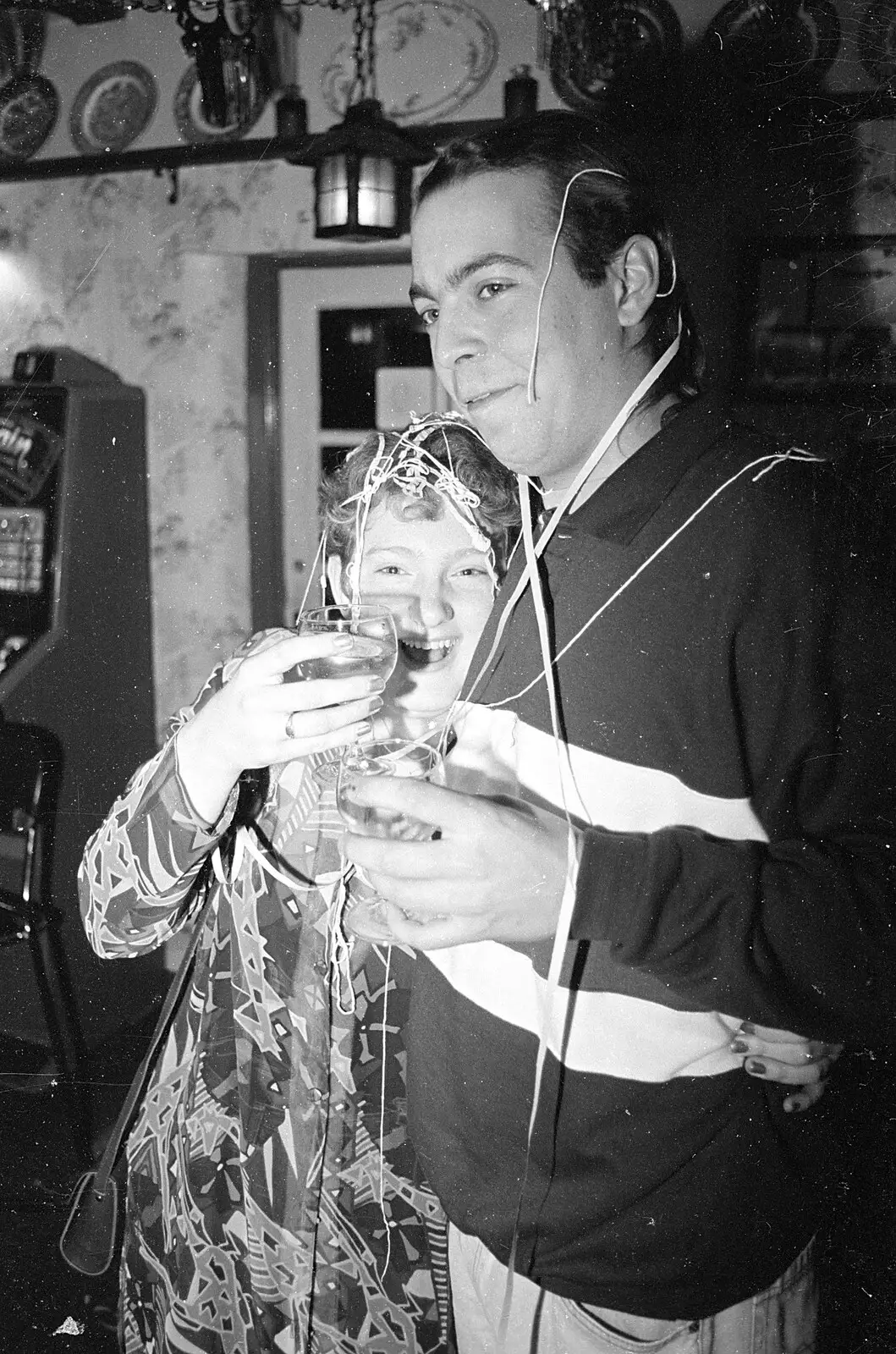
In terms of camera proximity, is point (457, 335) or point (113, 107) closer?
point (457, 335)

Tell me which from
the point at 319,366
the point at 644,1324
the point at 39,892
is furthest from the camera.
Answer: the point at 39,892

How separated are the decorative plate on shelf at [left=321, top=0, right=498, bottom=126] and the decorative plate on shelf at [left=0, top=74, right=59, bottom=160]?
472mm

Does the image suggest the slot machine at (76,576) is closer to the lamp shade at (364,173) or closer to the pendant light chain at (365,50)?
the lamp shade at (364,173)

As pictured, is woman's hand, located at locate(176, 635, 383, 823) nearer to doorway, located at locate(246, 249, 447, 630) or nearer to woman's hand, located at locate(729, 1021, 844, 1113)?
doorway, located at locate(246, 249, 447, 630)

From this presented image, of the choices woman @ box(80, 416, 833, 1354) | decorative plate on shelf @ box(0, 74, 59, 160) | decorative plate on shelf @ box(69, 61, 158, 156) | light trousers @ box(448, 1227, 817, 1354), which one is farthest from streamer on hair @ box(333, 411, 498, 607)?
light trousers @ box(448, 1227, 817, 1354)

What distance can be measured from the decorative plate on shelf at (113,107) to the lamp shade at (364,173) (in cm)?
28

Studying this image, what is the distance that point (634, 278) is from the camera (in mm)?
816

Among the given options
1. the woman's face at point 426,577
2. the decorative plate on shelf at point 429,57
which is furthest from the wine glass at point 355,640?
the decorative plate on shelf at point 429,57

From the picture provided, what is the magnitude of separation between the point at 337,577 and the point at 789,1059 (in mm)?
796

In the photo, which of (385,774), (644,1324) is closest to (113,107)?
(385,774)

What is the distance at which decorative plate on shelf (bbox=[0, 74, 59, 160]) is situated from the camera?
3.84 feet

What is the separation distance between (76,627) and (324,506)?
1.59ft

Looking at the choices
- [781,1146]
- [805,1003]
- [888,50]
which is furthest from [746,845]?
[888,50]

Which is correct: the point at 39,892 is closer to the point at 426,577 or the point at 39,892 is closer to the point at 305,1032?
the point at 305,1032
